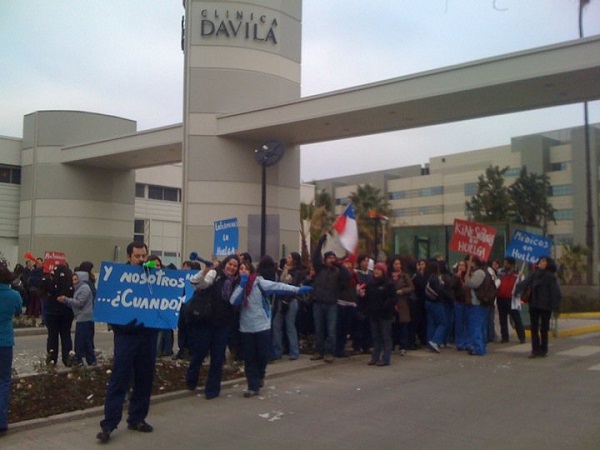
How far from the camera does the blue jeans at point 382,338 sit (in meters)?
11.9

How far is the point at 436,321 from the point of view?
45.0 ft

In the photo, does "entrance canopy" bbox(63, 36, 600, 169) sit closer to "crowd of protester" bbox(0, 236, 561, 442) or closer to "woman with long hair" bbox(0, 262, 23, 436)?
"crowd of protester" bbox(0, 236, 561, 442)

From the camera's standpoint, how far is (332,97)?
21.2 metres

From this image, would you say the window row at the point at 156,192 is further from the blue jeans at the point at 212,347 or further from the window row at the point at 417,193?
the window row at the point at 417,193

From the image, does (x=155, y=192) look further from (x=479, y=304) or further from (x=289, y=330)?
(x=479, y=304)

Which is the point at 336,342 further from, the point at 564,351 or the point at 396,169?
the point at 396,169

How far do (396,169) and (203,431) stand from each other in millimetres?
87517

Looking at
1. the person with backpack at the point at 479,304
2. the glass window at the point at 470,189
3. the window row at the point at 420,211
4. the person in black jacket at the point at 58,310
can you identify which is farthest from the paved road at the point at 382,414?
the window row at the point at 420,211

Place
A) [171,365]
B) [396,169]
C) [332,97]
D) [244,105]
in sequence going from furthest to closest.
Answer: [396,169]
[244,105]
[332,97]
[171,365]

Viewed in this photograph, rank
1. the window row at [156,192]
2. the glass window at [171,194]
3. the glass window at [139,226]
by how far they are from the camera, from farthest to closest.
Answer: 1. the glass window at [171,194]
2. the window row at [156,192]
3. the glass window at [139,226]

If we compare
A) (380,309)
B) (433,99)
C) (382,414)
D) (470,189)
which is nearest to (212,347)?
(382,414)

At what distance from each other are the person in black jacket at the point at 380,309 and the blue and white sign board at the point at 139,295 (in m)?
4.74

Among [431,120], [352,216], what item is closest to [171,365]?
[352,216]

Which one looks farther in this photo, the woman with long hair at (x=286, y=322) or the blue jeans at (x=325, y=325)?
the woman with long hair at (x=286, y=322)
